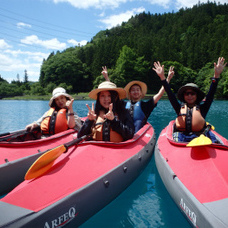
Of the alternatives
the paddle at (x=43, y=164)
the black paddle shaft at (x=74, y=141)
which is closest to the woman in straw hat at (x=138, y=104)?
the black paddle shaft at (x=74, y=141)

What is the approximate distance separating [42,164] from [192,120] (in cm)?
251

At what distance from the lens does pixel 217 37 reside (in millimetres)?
50750

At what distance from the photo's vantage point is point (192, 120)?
11.7 feet

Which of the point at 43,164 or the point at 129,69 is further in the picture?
the point at 129,69

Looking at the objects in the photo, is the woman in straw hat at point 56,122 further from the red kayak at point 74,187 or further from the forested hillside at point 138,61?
the forested hillside at point 138,61

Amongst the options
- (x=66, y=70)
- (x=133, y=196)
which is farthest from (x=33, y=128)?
(x=66, y=70)

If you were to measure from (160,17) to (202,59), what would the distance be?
44.9m

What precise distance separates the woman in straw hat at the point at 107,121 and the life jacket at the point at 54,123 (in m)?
1.29

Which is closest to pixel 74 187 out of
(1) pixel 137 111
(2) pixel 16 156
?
(2) pixel 16 156

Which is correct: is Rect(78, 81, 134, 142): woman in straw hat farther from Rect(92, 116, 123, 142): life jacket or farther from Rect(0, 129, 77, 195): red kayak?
Rect(0, 129, 77, 195): red kayak

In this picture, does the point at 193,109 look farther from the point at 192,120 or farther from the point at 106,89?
the point at 106,89

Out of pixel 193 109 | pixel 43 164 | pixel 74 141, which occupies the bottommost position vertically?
pixel 43 164

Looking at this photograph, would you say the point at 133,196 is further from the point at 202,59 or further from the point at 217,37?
the point at 217,37

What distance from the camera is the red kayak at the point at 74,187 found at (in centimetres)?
182
